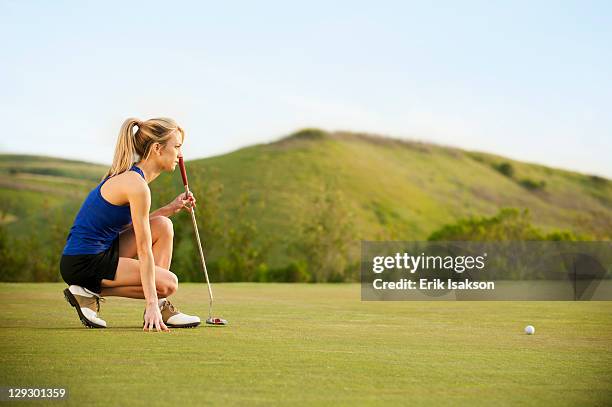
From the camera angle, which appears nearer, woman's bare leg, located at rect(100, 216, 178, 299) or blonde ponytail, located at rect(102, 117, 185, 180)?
blonde ponytail, located at rect(102, 117, 185, 180)

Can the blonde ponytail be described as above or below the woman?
above

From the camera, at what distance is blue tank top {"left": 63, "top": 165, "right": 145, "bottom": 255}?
6.54m

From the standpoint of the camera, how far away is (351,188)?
68438 millimetres

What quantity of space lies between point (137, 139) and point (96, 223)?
30.3 inches

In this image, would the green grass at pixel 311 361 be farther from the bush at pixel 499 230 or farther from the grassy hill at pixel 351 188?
the grassy hill at pixel 351 188

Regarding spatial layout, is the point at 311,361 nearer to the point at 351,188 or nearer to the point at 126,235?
the point at 126,235

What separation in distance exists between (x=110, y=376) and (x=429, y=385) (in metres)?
1.71

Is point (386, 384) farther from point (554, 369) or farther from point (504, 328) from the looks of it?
point (504, 328)

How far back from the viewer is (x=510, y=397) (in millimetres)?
3967

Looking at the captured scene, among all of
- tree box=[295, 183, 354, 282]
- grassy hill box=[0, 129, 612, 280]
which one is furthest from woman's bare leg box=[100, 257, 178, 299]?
grassy hill box=[0, 129, 612, 280]

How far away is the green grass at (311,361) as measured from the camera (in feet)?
12.9

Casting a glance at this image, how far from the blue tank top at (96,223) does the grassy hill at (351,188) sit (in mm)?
33479

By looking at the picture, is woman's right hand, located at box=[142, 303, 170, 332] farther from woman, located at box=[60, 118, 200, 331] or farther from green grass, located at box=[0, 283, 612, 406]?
green grass, located at box=[0, 283, 612, 406]

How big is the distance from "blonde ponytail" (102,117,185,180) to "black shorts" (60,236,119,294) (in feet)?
2.25
